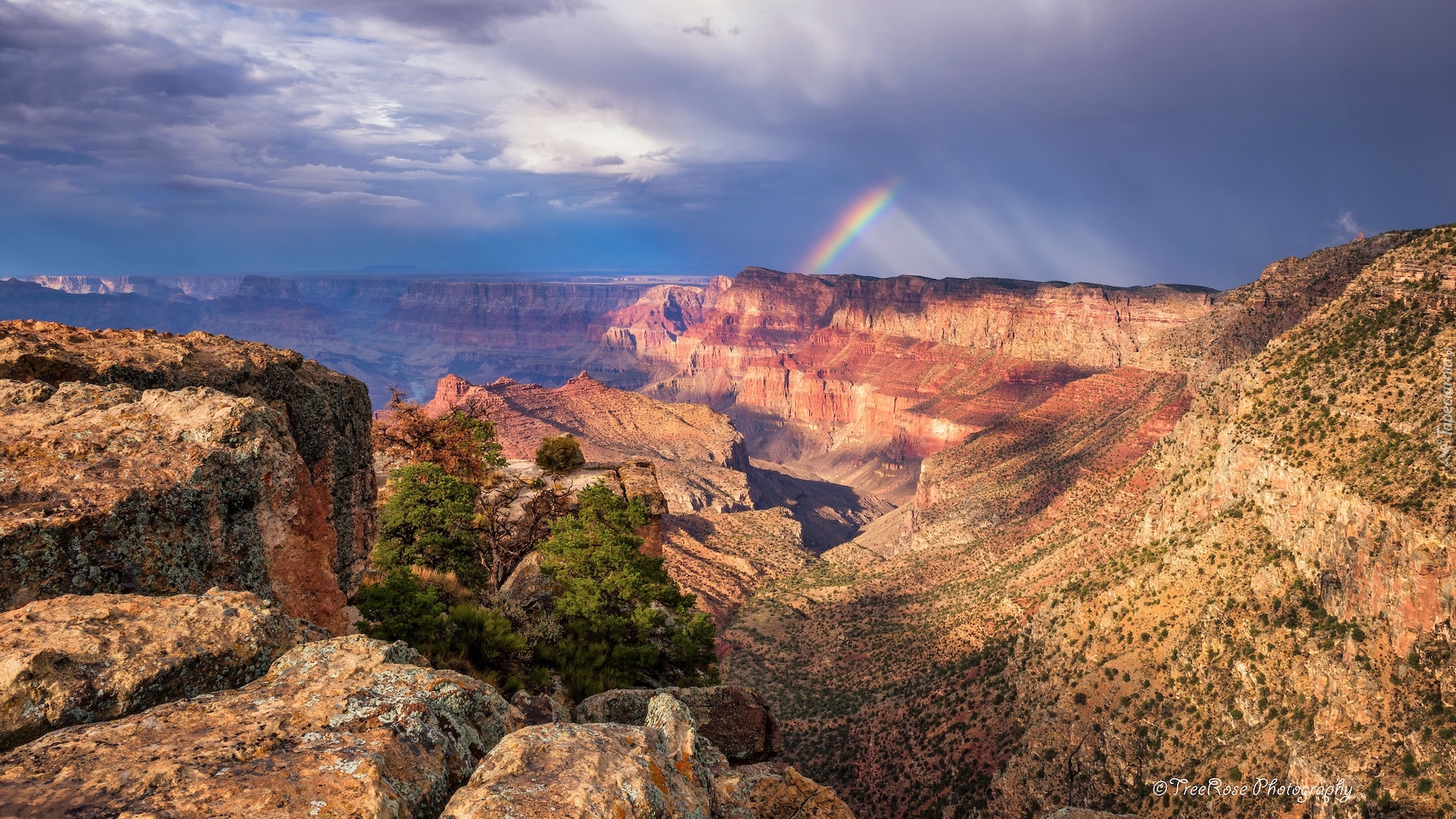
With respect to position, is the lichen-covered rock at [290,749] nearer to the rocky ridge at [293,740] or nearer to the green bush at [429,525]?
the rocky ridge at [293,740]

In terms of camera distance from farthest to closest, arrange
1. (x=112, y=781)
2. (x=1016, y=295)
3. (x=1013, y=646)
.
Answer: (x=1016, y=295) → (x=1013, y=646) → (x=112, y=781)

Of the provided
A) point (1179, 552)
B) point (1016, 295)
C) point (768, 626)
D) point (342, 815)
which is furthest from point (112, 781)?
point (1016, 295)

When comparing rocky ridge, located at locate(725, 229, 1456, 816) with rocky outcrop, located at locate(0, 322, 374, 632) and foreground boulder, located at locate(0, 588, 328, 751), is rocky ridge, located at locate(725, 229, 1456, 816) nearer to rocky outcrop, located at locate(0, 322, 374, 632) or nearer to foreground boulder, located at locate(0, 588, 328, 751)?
foreground boulder, located at locate(0, 588, 328, 751)

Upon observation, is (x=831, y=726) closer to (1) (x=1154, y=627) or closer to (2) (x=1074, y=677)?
(2) (x=1074, y=677)

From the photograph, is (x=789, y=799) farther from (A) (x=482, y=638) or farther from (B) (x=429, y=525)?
(B) (x=429, y=525)

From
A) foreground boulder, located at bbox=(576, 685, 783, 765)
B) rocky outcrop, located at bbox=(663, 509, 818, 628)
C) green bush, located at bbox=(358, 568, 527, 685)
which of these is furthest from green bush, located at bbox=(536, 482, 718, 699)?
rocky outcrop, located at bbox=(663, 509, 818, 628)

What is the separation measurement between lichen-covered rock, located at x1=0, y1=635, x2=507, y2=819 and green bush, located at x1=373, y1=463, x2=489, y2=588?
1578cm

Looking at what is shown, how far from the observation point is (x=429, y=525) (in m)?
24.2

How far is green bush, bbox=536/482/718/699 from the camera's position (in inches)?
834

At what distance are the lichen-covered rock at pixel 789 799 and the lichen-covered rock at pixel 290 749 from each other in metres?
5.98

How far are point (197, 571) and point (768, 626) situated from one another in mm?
69708

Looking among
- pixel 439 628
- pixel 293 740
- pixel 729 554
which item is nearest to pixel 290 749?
pixel 293 740

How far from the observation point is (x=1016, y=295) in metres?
197

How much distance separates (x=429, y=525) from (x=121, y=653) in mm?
17942
